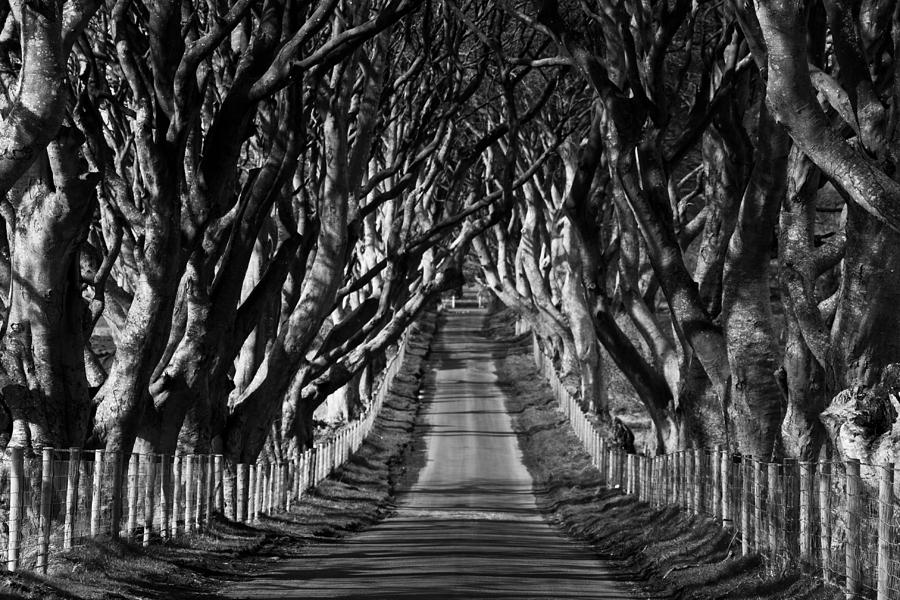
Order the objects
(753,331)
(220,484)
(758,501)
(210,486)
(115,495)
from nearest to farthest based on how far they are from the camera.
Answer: (758,501), (115,495), (753,331), (210,486), (220,484)

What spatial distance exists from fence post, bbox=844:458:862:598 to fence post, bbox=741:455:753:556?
4587 mm

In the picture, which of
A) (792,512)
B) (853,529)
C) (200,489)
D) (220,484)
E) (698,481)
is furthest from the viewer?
(220,484)

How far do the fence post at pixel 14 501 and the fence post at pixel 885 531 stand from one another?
6.99 m

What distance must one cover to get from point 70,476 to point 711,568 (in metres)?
6.90

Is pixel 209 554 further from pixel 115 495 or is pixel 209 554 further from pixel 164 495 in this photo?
pixel 115 495

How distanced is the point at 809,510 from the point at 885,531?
262 centimetres

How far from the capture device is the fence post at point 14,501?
1197cm

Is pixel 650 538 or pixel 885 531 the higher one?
pixel 885 531

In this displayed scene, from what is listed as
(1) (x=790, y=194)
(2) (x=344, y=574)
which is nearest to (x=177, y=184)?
(2) (x=344, y=574)

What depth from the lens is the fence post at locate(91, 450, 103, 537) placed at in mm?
14809

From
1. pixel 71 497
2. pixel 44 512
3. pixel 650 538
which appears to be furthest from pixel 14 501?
pixel 650 538

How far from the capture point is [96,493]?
15.0 metres

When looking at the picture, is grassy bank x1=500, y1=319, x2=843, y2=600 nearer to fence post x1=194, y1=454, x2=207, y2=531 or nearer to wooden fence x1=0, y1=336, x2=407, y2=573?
wooden fence x1=0, y1=336, x2=407, y2=573

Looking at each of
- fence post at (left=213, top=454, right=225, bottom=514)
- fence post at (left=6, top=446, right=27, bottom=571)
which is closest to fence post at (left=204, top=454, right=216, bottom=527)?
fence post at (left=213, top=454, right=225, bottom=514)
